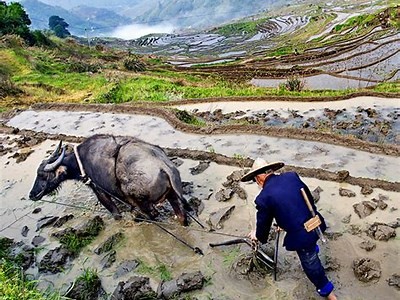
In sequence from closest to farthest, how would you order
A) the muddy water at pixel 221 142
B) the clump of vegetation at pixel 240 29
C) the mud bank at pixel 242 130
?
the muddy water at pixel 221 142 < the mud bank at pixel 242 130 < the clump of vegetation at pixel 240 29

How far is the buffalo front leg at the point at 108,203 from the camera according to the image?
5961 mm

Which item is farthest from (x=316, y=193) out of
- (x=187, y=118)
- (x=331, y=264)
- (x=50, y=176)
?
(x=187, y=118)

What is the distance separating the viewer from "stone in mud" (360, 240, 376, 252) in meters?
4.79

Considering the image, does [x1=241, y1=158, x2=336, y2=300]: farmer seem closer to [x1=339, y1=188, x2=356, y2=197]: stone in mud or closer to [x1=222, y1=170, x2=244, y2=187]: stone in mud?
[x1=339, y1=188, x2=356, y2=197]: stone in mud

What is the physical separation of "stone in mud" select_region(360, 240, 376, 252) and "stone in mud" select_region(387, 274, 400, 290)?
18.6 inches

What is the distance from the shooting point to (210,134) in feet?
30.7

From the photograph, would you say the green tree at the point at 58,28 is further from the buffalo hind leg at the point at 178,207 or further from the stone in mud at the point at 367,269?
the stone in mud at the point at 367,269

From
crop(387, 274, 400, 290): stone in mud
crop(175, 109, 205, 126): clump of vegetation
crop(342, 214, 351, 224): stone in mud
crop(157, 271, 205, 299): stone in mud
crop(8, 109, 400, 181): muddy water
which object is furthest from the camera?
crop(175, 109, 205, 126): clump of vegetation

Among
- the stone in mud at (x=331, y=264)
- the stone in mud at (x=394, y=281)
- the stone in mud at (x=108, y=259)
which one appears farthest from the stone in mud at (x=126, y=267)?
the stone in mud at (x=394, y=281)

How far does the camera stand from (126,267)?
16.7 feet

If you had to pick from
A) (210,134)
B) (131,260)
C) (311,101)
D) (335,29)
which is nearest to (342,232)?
(131,260)

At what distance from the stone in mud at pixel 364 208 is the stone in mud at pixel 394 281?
3.83 ft

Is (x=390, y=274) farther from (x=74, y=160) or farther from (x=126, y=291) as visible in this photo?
(x=74, y=160)

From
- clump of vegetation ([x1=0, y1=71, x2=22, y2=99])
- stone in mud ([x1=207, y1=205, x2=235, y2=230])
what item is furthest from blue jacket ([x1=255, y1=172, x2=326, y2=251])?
clump of vegetation ([x1=0, y1=71, x2=22, y2=99])
